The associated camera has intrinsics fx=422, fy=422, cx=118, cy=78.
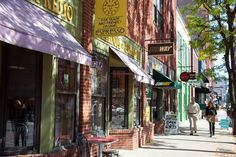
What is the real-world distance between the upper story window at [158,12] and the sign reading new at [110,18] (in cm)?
945

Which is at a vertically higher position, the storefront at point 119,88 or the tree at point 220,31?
the tree at point 220,31

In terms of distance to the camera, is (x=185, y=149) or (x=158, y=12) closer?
(x=185, y=149)

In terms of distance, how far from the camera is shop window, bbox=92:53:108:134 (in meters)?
10.9

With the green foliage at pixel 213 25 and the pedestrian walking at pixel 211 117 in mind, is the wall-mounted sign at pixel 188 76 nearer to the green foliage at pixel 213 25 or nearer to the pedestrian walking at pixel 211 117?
the green foliage at pixel 213 25

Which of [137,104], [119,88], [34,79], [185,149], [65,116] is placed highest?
[119,88]

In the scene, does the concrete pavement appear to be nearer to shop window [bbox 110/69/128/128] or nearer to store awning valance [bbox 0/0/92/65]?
shop window [bbox 110/69/128/128]

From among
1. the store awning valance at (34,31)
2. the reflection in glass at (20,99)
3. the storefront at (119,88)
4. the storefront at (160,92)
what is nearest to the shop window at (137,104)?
the storefront at (119,88)

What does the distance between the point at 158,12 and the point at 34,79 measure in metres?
13.6

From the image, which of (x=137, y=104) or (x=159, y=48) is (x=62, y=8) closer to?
(x=137, y=104)

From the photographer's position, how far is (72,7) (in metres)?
9.00

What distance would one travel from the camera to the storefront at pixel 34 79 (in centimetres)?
607

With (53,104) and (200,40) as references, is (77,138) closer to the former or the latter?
(53,104)

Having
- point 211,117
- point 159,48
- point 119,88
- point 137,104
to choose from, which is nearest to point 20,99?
point 119,88

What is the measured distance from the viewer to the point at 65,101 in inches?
347
